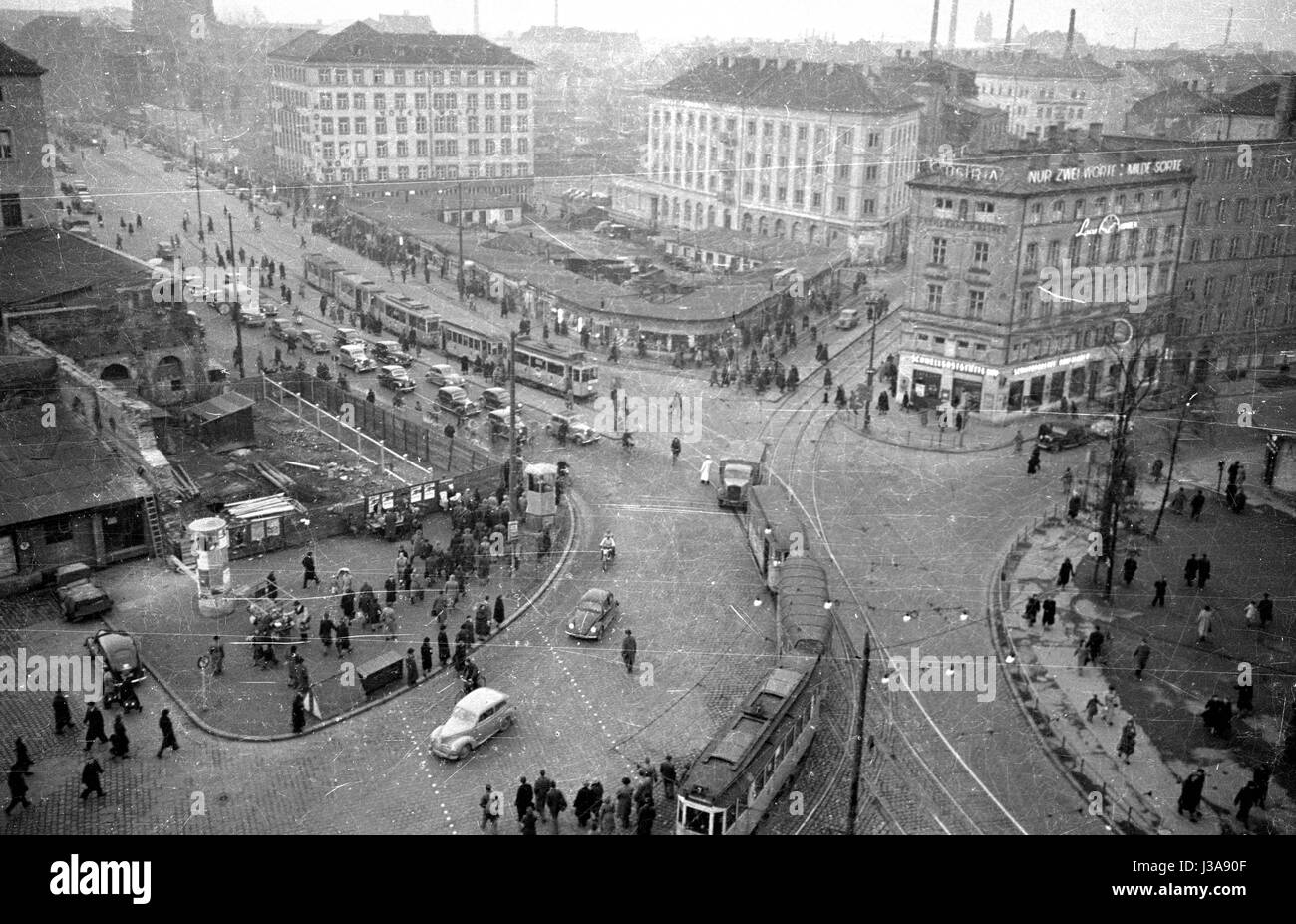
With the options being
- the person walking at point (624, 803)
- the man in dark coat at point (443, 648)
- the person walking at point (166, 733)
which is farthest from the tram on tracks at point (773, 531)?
the person walking at point (166, 733)

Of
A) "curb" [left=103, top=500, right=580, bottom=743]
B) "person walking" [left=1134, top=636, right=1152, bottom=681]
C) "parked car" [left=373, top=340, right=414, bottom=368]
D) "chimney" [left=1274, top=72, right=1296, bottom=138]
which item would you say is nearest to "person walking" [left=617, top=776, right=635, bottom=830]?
"curb" [left=103, top=500, right=580, bottom=743]

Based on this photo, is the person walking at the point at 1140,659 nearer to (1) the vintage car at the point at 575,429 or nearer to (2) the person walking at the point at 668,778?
(2) the person walking at the point at 668,778

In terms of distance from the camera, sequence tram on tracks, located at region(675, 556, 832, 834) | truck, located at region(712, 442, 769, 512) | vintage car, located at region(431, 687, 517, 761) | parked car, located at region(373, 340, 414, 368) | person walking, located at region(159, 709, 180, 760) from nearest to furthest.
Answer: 1. tram on tracks, located at region(675, 556, 832, 834)
2. person walking, located at region(159, 709, 180, 760)
3. vintage car, located at region(431, 687, 517, 761)
4. truck, located at region(712, 442, 769, 512)
5. parked car, located at region(373, 340, 414, 368)

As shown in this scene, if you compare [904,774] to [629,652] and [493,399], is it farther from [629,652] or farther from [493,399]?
[493,399]

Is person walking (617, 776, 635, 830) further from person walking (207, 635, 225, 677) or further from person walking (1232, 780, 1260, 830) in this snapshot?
person walking (1232, 780, 1260, 830)

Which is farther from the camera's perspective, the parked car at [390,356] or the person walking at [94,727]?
the parked car at [390,356]

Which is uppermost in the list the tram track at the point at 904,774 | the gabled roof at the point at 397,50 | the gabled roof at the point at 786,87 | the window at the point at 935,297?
the gabled roof at the point at 397,50

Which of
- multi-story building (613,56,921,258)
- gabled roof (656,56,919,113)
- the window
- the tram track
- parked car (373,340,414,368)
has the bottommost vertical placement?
the tram track
